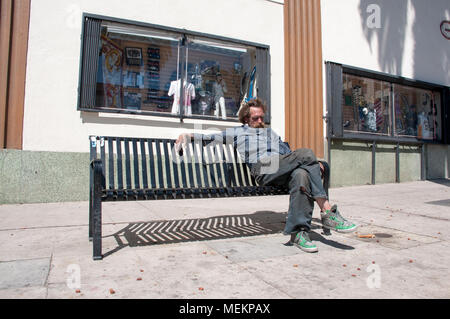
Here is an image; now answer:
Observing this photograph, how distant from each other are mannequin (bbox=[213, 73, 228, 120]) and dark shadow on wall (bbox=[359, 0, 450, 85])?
452 centimetres

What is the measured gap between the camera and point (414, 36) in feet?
33.6

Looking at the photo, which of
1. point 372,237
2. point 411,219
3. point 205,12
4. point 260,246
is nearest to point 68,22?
point 205,12

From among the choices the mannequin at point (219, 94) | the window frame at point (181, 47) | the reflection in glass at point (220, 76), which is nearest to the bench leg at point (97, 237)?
the window frame at point (181, 47)

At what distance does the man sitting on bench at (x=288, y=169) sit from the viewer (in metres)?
2.81

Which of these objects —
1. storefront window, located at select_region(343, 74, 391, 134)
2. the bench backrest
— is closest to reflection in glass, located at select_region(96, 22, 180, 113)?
the bench backrest

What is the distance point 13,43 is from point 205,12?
3.68 m

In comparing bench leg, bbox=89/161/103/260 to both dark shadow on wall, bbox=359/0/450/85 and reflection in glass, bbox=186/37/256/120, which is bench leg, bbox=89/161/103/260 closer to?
reflection in glass, bbox=186/37/256/120

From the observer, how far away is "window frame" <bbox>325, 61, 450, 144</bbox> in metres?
8.48

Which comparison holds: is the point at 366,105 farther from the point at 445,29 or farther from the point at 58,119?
the point at 58,119

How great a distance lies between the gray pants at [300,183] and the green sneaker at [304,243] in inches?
2.0

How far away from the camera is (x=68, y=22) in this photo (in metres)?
5.84

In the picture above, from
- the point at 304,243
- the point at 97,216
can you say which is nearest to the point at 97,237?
the point at 97,216

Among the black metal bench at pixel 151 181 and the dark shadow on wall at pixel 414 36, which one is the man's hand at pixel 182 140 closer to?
the black metal bench at pixel 151 181
